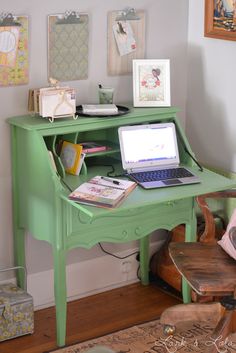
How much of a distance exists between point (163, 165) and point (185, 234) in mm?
415

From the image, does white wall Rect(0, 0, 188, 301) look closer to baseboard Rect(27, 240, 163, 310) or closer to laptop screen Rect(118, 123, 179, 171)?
baseboard Rect(27, 240, 163, 310)

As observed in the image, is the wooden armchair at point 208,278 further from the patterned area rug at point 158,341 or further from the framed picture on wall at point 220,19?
the framed picture on wall at point 220,19

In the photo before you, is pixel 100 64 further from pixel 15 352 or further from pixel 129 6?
pixel 15 352

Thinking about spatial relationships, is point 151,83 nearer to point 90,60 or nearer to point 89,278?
point 90,60

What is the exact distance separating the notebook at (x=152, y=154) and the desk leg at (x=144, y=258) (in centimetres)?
59

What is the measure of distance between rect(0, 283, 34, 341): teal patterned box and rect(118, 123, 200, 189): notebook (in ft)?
2.52

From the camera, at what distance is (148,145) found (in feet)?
11.5

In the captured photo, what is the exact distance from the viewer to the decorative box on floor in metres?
3.29

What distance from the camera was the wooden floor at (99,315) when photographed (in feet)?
11.0

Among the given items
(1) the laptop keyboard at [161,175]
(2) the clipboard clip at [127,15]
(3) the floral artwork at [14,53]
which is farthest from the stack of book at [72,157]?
(2) the clipboard clip at [127,15]

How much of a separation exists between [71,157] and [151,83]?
612 millimetres

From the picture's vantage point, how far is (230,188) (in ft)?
11.1

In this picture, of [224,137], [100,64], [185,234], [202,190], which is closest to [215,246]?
[202,190]

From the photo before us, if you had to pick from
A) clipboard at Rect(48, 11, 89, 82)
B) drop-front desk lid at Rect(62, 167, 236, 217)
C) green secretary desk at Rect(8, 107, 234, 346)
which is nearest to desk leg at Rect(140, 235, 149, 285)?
green secretary desk at Rect(8, 107, 234, 346)
